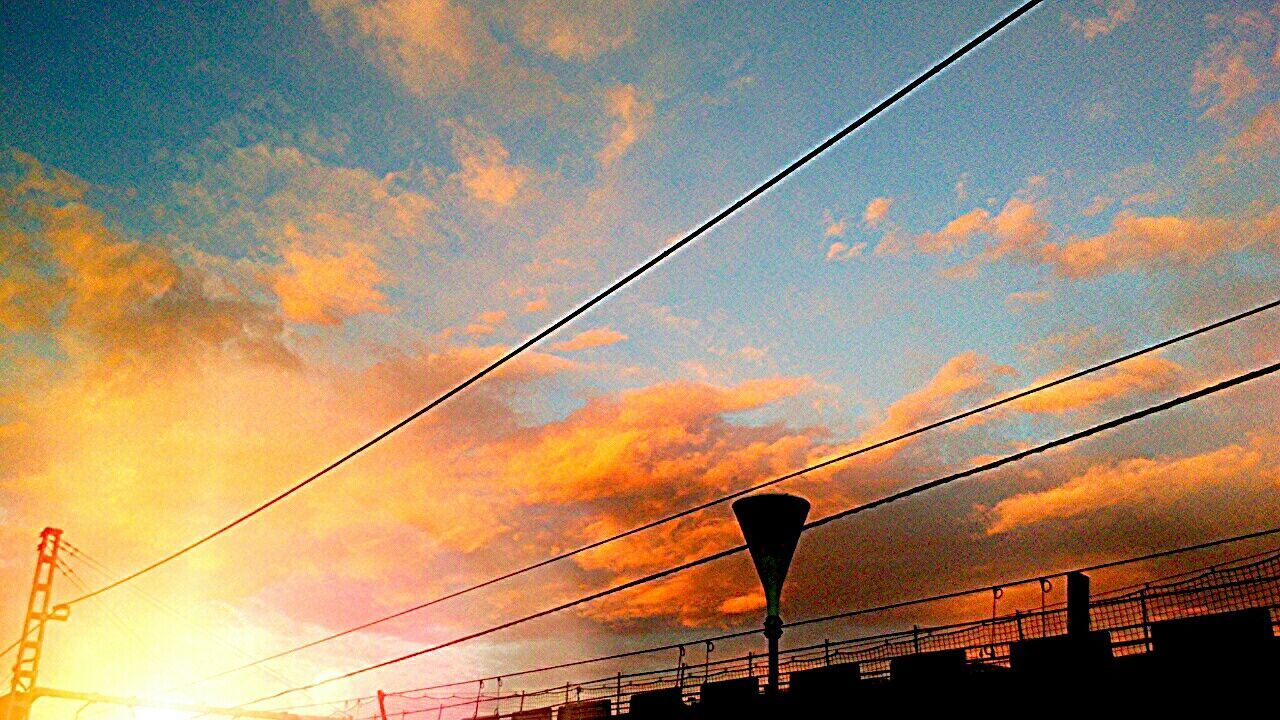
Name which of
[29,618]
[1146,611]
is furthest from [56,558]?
[1146,611]

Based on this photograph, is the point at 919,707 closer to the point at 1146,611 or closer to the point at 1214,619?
the point at 1146,611

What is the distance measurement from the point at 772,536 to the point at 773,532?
0.14 feet

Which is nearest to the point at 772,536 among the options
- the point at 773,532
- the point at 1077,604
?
the point at 773,532

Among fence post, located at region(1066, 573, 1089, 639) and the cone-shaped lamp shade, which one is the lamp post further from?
fence post, located at region(1066, 573, 1089, 639)

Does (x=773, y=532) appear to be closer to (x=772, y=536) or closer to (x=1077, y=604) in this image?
(x=772, y=536)

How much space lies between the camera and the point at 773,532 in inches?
373

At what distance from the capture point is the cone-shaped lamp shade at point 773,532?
9461 mm

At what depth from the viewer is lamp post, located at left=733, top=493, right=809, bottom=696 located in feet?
30.8

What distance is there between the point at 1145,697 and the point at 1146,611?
1449mm

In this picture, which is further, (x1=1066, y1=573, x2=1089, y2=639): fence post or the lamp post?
(x1=1066, y1=573, x2=1089, y2=639): fence post

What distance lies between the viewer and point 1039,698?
12492 mm

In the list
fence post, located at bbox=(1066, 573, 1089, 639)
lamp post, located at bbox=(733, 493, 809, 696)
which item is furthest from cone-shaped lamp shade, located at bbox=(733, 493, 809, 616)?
Answer: fence post, located at bbox=(1066, 573, 1089, 639)

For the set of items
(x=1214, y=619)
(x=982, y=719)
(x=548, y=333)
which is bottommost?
(x=982, y=719)

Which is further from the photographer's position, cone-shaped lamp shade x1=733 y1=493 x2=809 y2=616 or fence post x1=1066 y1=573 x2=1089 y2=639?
fence post x1=1066 y1=573 x2=1089 y2=639
